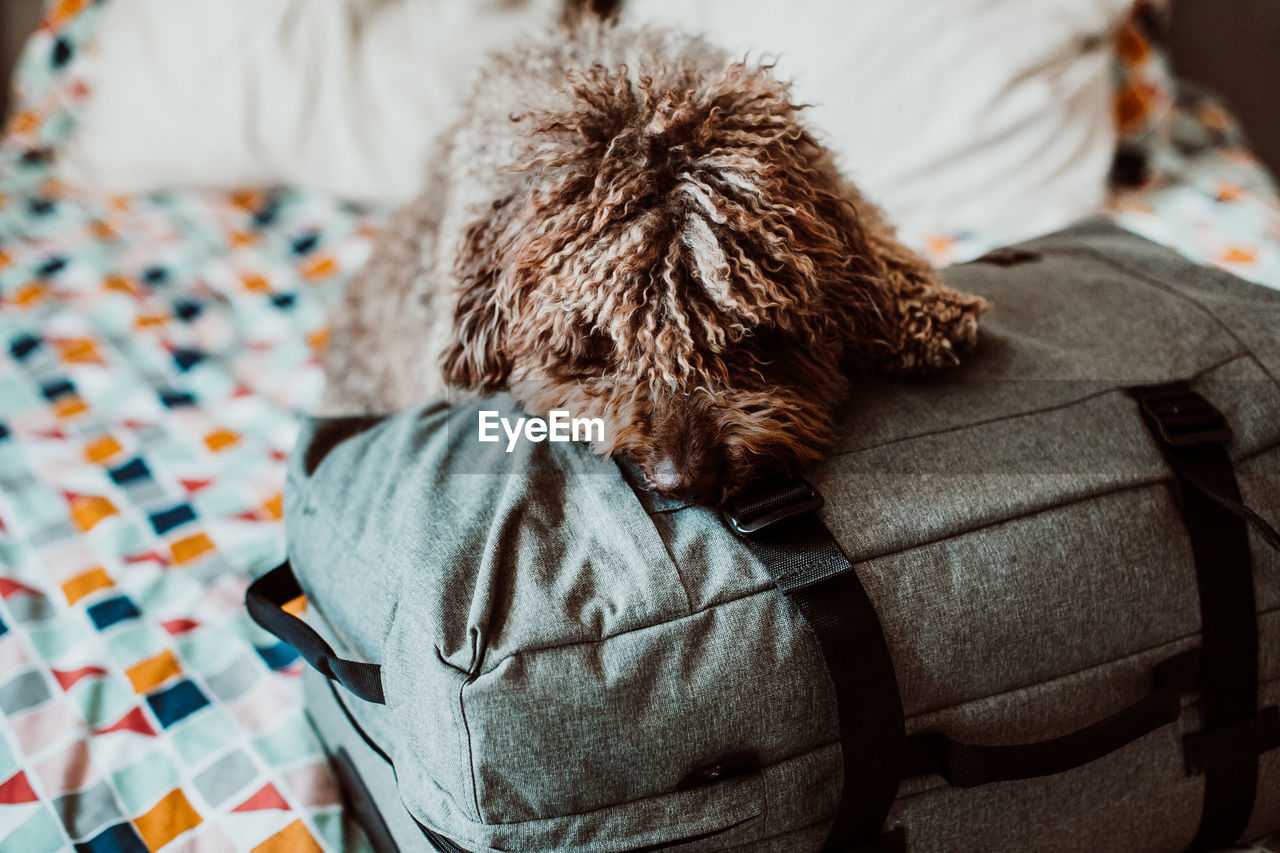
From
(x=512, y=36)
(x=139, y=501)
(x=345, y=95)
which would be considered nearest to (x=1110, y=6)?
(x=512, y=36)

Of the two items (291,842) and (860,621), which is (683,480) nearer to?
(860,621)

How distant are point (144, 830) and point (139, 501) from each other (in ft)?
2.47

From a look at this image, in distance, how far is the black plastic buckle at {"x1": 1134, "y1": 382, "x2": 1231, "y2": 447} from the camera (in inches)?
45.8

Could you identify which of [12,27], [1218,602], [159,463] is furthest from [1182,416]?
[12,27]

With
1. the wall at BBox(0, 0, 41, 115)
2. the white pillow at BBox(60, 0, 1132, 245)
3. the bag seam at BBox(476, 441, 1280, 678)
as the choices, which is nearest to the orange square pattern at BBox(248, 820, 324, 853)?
the bag seam at BBox(476, 441, 1280, 678)

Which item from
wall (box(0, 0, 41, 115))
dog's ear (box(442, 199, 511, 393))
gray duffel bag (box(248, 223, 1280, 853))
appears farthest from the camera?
wall (box(0, 0, 41, 115))

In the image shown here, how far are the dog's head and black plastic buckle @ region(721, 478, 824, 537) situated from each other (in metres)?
0.04

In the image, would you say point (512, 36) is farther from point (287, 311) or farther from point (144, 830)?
point (144, 830)

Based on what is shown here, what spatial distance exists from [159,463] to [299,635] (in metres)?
0.95

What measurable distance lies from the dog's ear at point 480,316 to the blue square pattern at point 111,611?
695 mm

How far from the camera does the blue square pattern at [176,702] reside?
1370 millimetres

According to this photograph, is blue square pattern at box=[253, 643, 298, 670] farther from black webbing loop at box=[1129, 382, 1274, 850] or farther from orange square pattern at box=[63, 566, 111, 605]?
black webbing loop at box=[1129, 382, 1274, 850]

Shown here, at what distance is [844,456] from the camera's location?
1.16m

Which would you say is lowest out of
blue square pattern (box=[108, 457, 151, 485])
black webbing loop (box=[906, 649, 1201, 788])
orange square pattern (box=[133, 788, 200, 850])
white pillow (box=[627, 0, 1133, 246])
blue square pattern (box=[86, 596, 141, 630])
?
orange square pattern (box=[133, 788, 200, 850])
